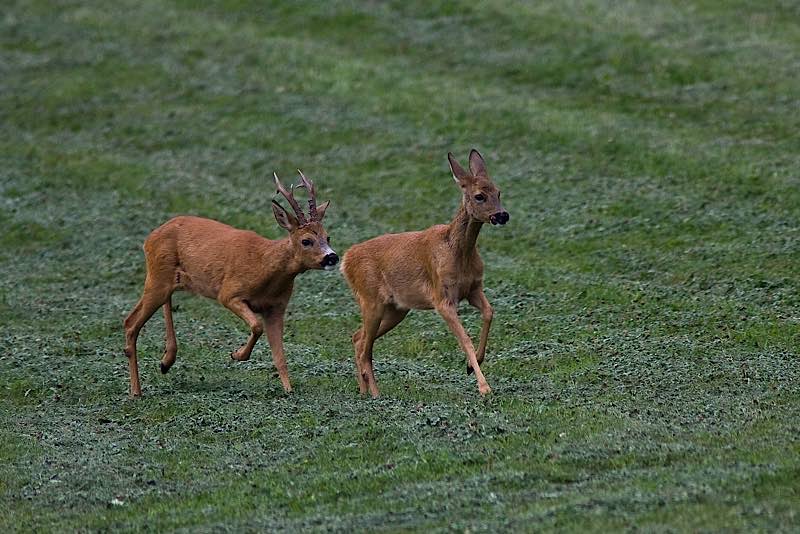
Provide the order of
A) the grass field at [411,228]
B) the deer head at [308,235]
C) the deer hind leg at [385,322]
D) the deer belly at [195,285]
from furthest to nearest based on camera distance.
A: the deer belly at [195,285], the deer hind leg at [385,322], the deer head at [308,235], the grass field at [411,228]

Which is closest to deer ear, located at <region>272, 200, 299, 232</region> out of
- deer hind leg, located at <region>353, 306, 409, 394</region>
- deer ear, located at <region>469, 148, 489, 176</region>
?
deer hind leg, located at <region>353, 306, 409, 394</region>

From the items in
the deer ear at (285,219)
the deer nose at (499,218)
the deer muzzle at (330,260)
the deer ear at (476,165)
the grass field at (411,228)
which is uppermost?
the deer ear at (476,165)

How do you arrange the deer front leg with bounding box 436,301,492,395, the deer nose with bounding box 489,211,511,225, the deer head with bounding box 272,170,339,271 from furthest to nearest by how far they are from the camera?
the deer head with bounding box 272,170,339,271, the deer nose with bounding box 489,211,511,225, the deer front leg with bounding box 436,301,492,395

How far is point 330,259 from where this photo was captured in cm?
1255

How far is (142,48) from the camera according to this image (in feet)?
101

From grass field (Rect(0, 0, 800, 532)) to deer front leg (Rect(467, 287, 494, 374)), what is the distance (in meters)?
0.40

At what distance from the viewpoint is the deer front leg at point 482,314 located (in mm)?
12180

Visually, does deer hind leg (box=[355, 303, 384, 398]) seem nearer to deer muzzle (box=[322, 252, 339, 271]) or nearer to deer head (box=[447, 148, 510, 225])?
→ deer muzzle (box=[322, 252, 339, 271])

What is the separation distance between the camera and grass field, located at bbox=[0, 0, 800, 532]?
30.4ft

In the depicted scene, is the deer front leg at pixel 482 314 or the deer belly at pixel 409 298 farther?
the deer belly at pixel 409 298

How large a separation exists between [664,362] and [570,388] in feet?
3.84

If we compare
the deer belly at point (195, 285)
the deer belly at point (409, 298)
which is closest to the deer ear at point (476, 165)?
the deer belly at point (409, 298)

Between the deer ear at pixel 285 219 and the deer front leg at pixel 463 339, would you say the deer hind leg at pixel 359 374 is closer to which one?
the deer front leg at pixel 463 339

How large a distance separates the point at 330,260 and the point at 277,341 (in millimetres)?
1099
